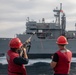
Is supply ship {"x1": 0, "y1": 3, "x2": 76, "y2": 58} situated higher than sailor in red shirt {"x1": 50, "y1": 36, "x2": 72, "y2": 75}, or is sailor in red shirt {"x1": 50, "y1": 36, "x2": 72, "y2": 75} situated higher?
sailor in red shirt {"x1": 50, "y1": 36, "x2": 72, "y2": 75}

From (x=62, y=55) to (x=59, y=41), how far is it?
309 millimetres

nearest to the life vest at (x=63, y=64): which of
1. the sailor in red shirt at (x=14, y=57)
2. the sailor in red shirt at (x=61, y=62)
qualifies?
the sailor in red shirt at (x=61, y=62)

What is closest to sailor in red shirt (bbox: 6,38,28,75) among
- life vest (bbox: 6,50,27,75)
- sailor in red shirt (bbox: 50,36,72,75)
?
life vest (bbox: 6,50,27,75)

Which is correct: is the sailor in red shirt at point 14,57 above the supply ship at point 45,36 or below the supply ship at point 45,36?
above

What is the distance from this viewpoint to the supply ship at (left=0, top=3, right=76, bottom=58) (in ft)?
195

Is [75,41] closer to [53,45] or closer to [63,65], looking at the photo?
[53,45]

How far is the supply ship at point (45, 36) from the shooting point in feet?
195

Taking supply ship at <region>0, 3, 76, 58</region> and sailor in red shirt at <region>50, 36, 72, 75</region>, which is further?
supply ship at <region>0, 3, 76, 58</region>

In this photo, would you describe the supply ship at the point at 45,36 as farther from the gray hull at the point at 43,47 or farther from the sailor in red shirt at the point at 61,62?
the sailor in red shirt at the point at 61,62

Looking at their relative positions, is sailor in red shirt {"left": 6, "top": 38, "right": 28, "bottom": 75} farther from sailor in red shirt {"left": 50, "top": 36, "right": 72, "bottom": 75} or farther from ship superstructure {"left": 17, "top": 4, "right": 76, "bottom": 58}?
ship superstructure {"left": 17, "top": 4, "right": 76, "bottom": 58}

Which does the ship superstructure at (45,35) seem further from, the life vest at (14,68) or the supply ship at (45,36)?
the life vest at (14,68)

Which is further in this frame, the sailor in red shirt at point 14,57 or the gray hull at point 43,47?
the gray hull at point 43,47

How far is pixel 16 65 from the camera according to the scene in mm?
6727

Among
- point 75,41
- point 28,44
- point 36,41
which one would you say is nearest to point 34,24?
point 36,41
